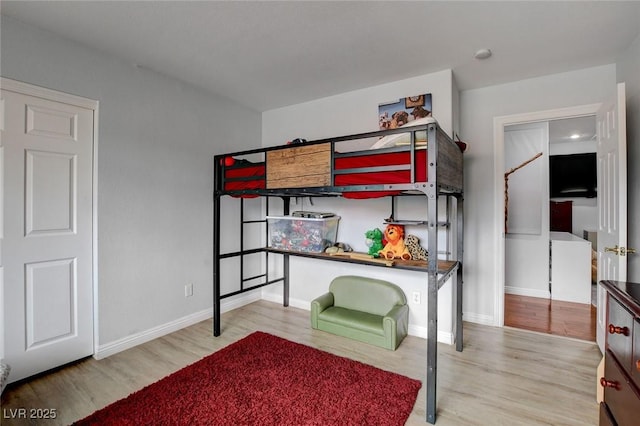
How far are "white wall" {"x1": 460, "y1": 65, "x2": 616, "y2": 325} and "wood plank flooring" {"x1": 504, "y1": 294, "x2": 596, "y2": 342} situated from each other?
425 mm

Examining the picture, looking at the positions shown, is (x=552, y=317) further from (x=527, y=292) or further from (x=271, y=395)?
(x=271, y=395)

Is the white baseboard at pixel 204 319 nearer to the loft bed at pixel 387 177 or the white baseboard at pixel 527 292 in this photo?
the loft bed at pixel 387 177

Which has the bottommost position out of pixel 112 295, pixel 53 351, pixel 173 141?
pixel 53 351

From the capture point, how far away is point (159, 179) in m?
2.65

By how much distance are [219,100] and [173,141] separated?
2.50 feet

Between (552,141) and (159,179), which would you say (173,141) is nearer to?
(159,179)

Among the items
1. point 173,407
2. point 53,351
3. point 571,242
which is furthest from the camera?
point 571,242

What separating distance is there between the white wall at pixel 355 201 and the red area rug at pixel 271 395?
0.92 m

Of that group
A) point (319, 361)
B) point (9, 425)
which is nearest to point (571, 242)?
point (319, 361)

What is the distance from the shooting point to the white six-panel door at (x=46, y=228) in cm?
190

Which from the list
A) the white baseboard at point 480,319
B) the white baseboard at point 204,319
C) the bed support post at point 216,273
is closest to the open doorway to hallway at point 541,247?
the white baseboard at point 480,319

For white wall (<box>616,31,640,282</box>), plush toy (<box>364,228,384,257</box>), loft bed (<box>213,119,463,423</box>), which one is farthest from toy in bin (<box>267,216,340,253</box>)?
white wall (<box>616,31,640,282</box>)

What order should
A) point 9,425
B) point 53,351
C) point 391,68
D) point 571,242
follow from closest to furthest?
point 9,425 < point 53,351 < point 391,68 < point 571,242

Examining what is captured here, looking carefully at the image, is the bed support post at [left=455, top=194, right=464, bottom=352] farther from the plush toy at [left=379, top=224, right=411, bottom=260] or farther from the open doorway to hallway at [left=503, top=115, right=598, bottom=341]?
the open doorway to hallway at [left=503, top=115, right=598, bottom=341]
